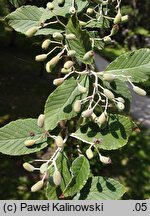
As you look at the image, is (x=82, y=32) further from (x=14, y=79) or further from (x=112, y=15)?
→ (x=14, y=79)

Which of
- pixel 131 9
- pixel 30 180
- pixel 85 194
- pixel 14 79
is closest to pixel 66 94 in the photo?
pixel 85 194

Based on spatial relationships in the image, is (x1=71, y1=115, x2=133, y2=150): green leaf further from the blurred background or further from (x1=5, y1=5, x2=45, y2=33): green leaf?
the blurred background

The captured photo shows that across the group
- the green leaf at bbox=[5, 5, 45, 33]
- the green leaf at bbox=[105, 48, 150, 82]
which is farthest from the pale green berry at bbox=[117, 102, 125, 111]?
the green leaf at bbox=[5, 5, 45, 33]

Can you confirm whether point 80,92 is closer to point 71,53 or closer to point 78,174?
point 71,53

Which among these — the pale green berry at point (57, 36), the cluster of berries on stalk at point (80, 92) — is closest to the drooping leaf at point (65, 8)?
the cluster of berries on stalk at point (80, 92)

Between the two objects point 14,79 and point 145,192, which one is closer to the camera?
point 145,192
